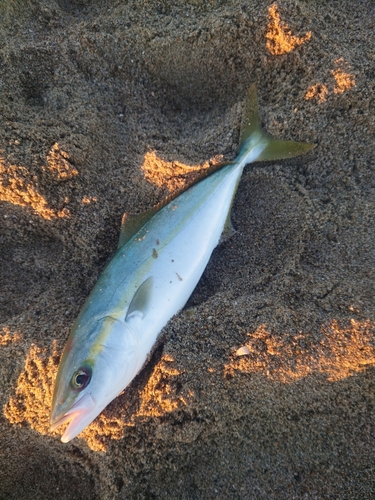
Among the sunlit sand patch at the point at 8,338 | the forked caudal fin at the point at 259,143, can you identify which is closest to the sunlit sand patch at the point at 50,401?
the sunlit sand patch at the point at 8,338

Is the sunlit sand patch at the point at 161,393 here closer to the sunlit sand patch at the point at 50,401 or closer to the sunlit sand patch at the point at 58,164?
the sunlit sand patch at the point at 50,401

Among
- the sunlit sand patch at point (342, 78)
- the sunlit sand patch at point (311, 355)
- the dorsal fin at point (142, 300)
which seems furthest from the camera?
the sunlit sand patch at point (342, 78)

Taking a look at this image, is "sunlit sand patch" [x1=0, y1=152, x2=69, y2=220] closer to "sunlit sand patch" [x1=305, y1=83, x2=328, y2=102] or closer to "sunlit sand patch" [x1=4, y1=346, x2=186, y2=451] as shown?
"sunlit sand patch" [x1=4, y1=346, x2=186, y2=451]

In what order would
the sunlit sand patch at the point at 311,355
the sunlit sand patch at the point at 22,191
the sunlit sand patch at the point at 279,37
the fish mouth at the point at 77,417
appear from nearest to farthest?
the fish mouth at the point at 77,417 < the sunlit sand patch at the point at 311,355 < the sunlit sand patch at the point at 22,191 < the sunlit sand patch at the point at 279,37

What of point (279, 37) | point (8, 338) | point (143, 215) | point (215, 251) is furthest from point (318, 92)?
point (8, 338)

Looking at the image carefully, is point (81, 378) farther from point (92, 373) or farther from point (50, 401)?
point (50, 401)

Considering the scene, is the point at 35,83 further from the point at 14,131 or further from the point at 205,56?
the point at 205,56
